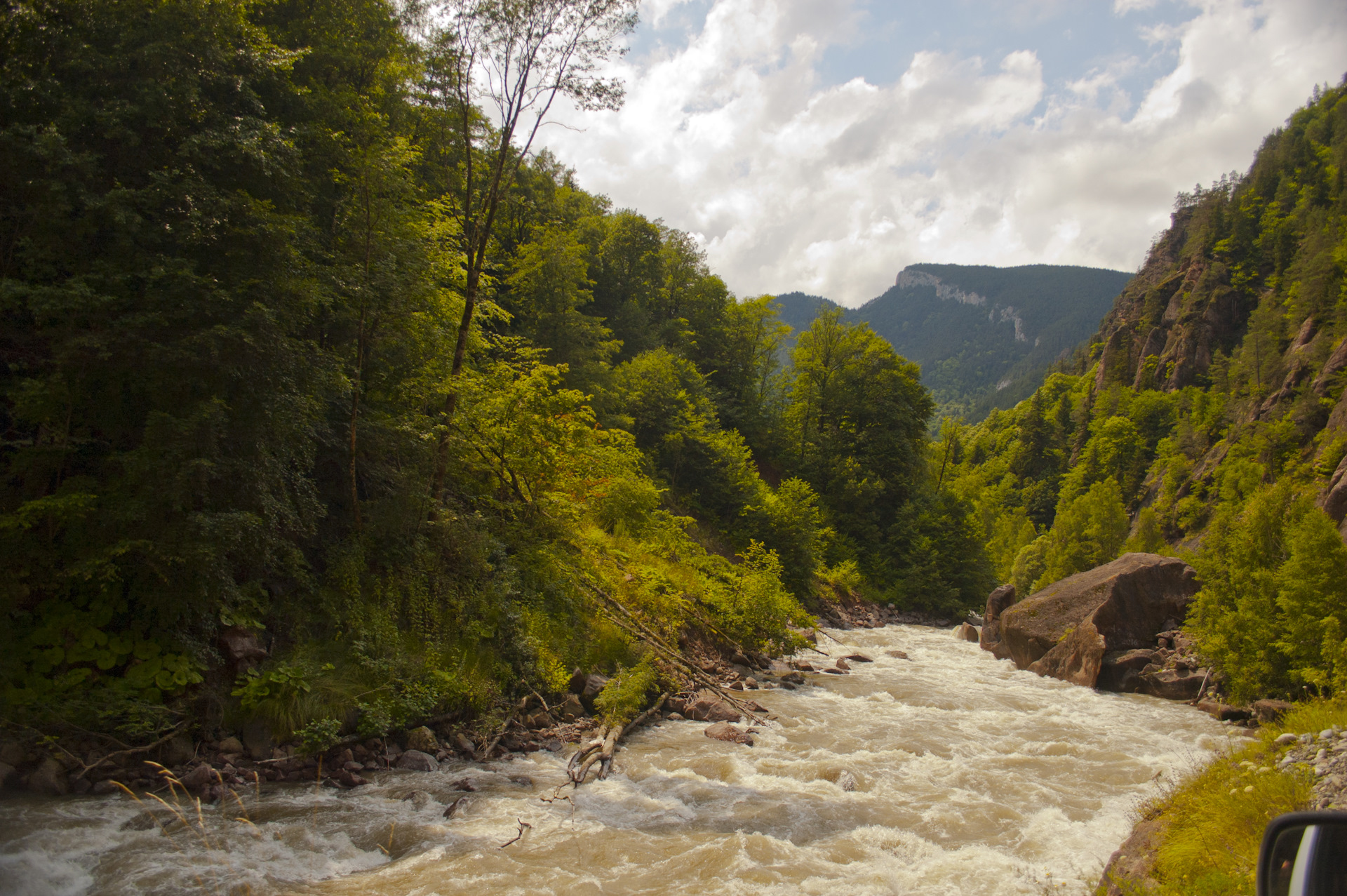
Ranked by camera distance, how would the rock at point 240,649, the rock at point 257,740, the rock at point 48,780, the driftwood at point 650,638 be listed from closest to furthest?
1. the rock at point 48,780
2. the rock at point 257,740
3. the rock at point 240,649
4. the driftwood at point 650,638

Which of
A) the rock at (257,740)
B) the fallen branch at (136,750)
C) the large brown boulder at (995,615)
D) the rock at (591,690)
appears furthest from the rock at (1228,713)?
the fallen branch at (136,750)

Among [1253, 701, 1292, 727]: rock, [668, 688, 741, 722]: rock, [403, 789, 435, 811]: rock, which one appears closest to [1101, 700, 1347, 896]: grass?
[668, 688, 741, 722]: rock

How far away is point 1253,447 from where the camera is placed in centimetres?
4859

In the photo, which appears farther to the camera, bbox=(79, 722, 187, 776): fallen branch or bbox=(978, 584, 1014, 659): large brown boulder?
bbox=(978, 584, 1014, 659): large brown boulder

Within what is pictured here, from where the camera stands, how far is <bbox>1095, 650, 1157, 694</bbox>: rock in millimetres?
17234

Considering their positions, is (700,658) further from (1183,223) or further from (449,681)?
(1183,223)

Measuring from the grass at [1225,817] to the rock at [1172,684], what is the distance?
11436 millimetres

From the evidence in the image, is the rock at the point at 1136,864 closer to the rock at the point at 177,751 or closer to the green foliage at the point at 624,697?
the green foliage at the point at 624,697

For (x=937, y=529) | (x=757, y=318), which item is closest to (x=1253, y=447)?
(x=937, y=529)

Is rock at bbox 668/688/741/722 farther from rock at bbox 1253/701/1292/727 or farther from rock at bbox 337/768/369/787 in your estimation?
rock at bbox 1253/701/1292/727

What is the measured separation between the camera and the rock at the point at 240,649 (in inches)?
337

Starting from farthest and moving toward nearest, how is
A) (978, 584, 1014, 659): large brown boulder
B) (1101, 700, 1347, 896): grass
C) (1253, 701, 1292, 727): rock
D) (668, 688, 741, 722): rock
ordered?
1. (978, 584, 1014, 659): large brown boulder
2. (1253, 701, 1292, 727): rock
3. (668, 688, 741, 722): rock
4. (1101, 700, 1347, 896): grass

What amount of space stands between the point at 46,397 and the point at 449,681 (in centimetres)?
632

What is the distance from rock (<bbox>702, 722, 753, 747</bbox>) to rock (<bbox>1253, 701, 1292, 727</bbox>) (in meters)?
10.6
